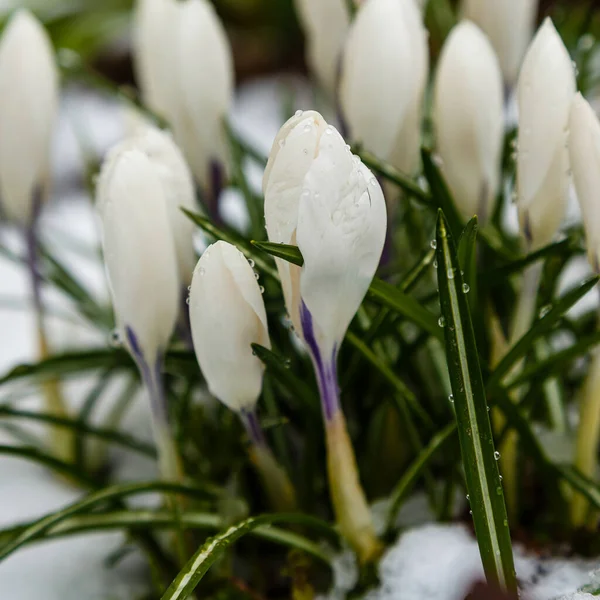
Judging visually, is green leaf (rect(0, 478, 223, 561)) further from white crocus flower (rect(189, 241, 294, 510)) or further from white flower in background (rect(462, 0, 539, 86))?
white flower in background (rect(462, 0, 539, 86))

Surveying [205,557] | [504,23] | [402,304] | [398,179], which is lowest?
[205,557]

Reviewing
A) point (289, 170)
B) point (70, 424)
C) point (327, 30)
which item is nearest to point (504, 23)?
point (327, 30)

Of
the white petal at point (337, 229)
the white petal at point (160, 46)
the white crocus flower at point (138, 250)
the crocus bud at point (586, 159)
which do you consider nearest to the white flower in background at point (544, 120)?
the crocus bud at point (586, 159)

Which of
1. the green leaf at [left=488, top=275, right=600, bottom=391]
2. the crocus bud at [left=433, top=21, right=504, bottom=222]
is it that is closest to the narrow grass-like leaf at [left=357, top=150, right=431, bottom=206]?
the crocus bud at [left=433, top=21, right=504, bottom=222]

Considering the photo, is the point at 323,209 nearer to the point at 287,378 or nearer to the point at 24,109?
the point at 287,378

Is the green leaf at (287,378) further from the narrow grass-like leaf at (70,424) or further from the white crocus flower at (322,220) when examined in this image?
the narrow grass-like leaf at (70,424)

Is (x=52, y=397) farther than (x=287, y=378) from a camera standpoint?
Yes
